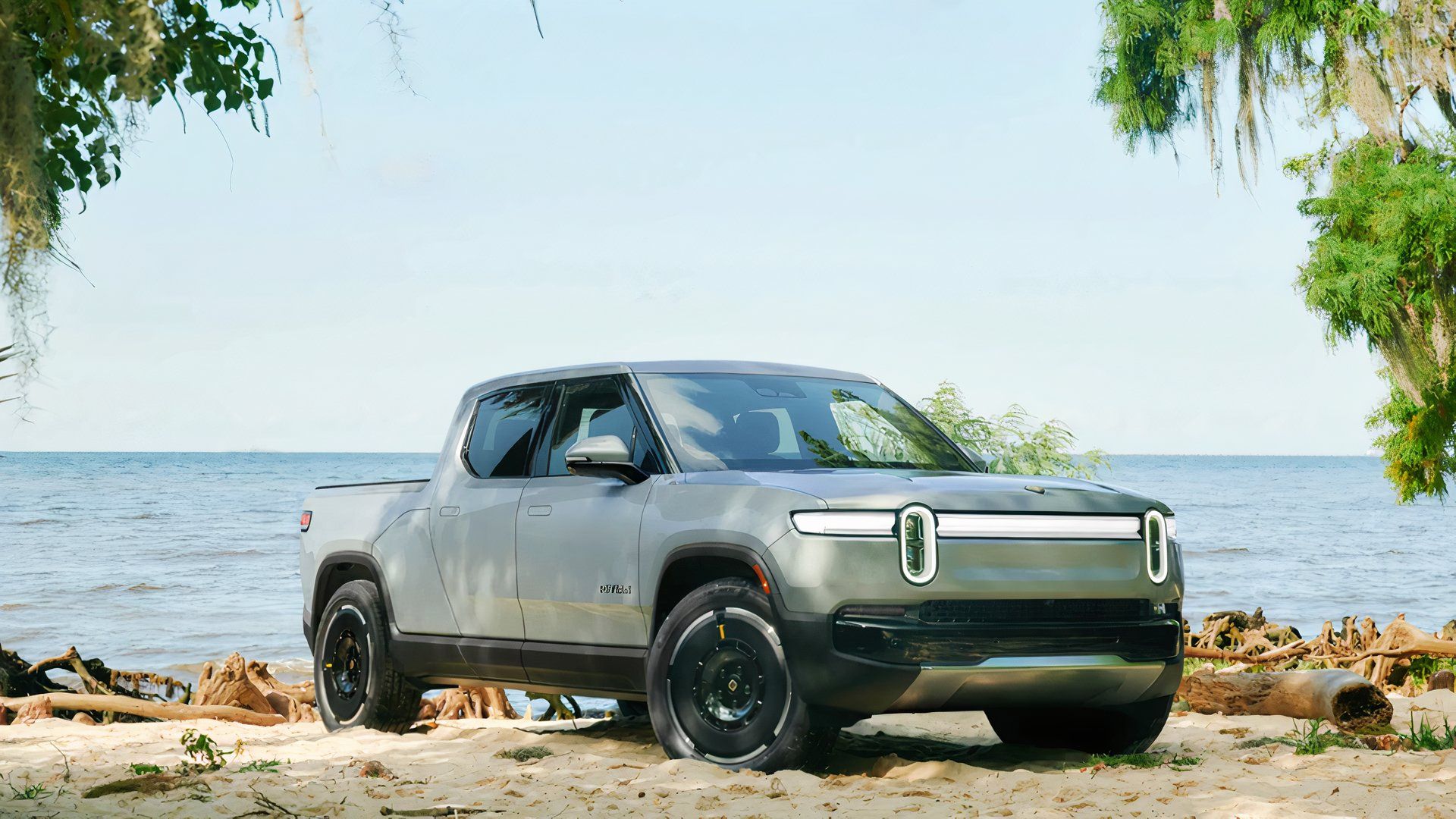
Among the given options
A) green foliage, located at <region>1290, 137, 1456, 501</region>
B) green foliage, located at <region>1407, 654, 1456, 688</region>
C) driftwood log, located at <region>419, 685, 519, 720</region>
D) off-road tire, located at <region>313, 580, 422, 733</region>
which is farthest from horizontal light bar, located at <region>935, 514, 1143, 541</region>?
green foliage, located at <region>1290, 137, 1456, 501</region>

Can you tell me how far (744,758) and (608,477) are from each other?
1.57 m

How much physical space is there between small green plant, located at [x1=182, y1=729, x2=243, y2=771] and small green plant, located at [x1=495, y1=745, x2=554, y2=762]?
1.33 metres

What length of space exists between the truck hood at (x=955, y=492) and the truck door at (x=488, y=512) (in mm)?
1395

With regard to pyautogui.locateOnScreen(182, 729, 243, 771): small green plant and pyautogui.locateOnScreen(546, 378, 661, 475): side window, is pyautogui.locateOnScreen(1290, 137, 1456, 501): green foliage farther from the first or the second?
pyautogui.locateOnScreen(182, 729, 243, 771): small green plant

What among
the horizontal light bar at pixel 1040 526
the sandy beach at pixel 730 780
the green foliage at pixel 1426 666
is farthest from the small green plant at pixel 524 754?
the green foliage at pixel 1426 666

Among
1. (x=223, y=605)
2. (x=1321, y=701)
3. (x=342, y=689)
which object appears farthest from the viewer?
(x=223, y=605)

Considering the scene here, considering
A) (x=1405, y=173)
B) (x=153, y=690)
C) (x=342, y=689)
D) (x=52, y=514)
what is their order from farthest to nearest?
(x=52, y=514) → (x=1405, y=173) → (x=153, y=690) → (x=342, y=689)

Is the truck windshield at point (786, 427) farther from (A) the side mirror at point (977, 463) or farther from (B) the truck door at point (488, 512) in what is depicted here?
(B) the truck door at point (488, 512)

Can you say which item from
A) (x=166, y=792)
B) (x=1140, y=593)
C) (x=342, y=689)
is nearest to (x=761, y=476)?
(x=1140, y=593)

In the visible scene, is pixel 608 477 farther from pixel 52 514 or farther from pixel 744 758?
pixel 52 514

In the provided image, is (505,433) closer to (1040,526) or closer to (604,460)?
(604,460)

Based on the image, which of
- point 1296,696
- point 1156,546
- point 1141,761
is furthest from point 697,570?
point 1296,696

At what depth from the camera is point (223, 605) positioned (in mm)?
22172

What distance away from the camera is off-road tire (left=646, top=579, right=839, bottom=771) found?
20.0 ft
